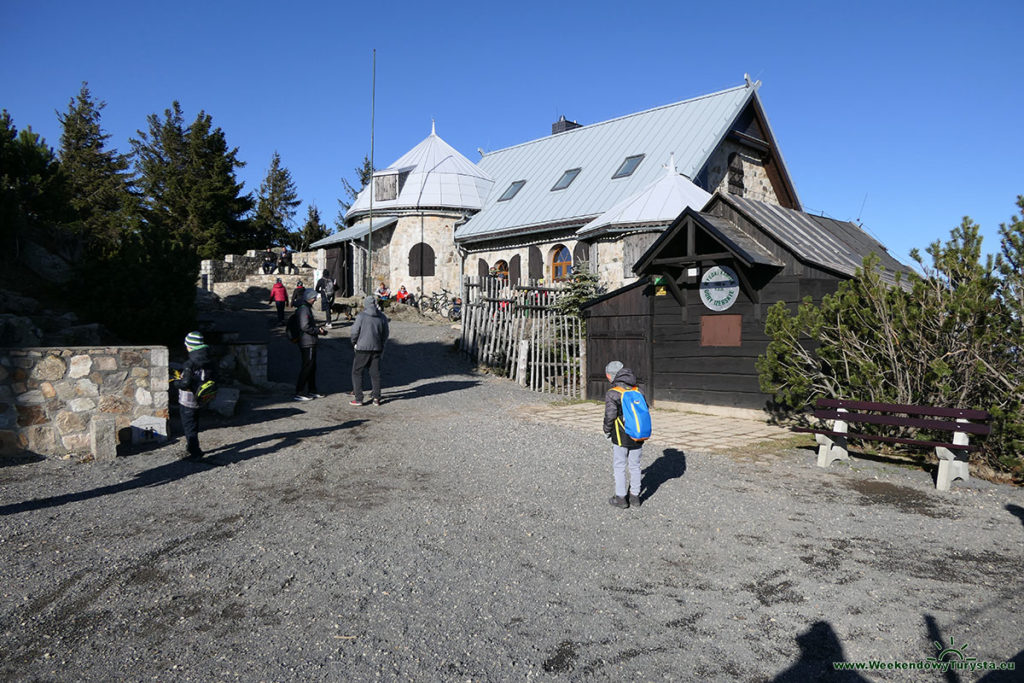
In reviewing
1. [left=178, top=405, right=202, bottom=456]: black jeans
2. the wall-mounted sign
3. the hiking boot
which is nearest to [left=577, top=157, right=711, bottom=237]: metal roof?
the wall-mounted sign

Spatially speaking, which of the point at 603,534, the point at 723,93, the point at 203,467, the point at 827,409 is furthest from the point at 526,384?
the point at 723,93

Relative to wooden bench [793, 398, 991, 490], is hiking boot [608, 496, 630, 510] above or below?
below

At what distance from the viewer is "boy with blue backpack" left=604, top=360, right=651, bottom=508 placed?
602 cm

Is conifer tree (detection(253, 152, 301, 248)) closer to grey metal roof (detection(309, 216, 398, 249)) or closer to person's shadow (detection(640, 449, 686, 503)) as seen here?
grey metal roof (detection(309, 216, 398, 249))

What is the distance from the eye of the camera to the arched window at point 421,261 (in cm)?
2897

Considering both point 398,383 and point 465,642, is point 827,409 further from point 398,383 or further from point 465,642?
point 398,383

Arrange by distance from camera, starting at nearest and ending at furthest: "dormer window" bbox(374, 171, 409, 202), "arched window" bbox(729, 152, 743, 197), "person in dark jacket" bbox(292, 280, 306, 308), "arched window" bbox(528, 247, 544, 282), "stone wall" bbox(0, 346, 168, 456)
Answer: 1. "stone wall" bbox(0, 346, 168, 456)
2. "person in dark jacket" bbox(292, 280, 306, 308)
3. "arched window" bbox(729, 152, 743, 197)
4. "arched window" bbox(528, 247, 544, 282)
5. "dormer window" bbox(374, 171, 409, 202)

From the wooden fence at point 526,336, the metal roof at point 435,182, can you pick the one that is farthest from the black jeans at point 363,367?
the metal roof at point 435,182

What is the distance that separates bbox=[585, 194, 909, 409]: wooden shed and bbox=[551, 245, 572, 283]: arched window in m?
10.2

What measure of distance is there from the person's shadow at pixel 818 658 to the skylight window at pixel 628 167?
21.2m

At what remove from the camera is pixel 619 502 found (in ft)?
20.1

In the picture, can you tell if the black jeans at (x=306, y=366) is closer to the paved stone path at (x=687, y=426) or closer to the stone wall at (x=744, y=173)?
the paved stone path at (x=687, y=426)

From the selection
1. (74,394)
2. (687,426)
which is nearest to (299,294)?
(74,394)

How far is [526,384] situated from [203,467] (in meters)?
8.42
